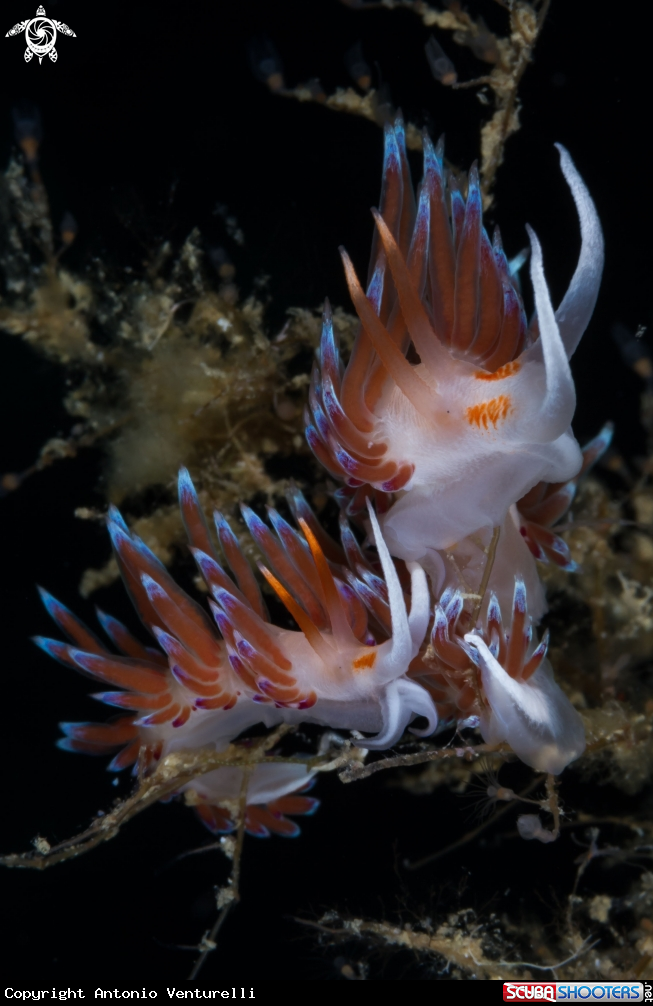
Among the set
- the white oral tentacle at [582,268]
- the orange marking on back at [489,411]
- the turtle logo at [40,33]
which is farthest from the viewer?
the turtle logo at [40,33]

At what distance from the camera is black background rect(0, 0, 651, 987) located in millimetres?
2916

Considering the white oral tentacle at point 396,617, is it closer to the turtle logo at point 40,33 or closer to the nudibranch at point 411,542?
the nudibranch at point 411,542

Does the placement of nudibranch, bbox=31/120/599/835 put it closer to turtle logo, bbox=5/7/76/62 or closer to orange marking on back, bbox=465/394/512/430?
orange marking on back, bbox=465/394/512/430

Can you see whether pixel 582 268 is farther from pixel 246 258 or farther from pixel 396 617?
pixel 246 258

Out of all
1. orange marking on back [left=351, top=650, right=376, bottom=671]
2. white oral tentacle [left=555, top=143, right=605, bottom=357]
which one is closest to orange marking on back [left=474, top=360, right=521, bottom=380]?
white oral tentacle [left=555, top=143, right=605, bottom=357]

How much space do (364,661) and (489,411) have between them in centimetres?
97

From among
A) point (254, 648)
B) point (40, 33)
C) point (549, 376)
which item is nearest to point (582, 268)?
point (549, 376)

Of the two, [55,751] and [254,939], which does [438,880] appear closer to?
[254,939]

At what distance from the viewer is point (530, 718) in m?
2.09

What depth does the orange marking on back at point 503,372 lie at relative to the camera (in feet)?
6.68

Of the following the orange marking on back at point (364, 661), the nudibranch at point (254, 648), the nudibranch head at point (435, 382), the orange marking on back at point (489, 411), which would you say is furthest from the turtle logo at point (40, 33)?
the orange marking on back at point (364, 661)

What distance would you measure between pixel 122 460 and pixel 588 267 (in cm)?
234

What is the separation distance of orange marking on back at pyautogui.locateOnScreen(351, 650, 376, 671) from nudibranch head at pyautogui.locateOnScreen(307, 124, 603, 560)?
41 centimetres

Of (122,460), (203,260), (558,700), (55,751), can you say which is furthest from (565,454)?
(55,751)
